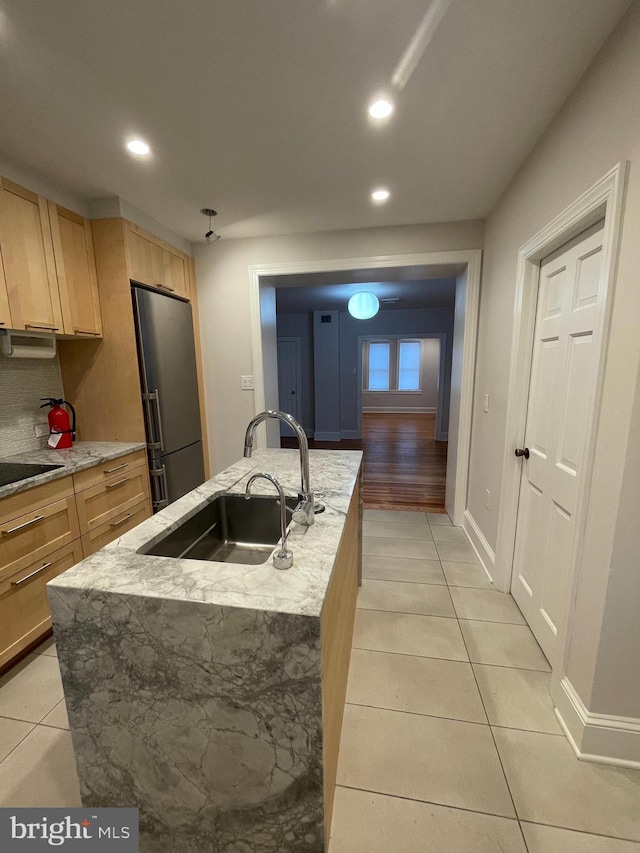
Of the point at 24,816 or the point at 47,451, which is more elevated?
the point at 47,451

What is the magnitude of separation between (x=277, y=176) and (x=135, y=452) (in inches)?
78.6

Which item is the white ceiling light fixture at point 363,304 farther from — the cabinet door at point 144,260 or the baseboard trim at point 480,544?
the baseboard trim at point 480,544

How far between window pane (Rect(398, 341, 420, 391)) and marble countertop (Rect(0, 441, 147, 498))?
9.40 metres

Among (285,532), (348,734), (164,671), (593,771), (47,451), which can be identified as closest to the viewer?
(164,671)

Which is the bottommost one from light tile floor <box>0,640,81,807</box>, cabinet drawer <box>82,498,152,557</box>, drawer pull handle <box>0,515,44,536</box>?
light tile floor <box>0,640,81,807</box>

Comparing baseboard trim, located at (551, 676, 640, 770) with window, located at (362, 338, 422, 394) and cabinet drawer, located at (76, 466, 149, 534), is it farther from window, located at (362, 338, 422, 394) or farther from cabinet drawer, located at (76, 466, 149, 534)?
window, located at (362, 338, 422, 394)

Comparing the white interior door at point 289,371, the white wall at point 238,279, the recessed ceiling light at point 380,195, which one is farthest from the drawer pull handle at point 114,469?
the white interior door at point 289,371

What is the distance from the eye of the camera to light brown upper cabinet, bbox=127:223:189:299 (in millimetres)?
2428

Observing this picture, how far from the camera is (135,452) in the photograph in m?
2.43

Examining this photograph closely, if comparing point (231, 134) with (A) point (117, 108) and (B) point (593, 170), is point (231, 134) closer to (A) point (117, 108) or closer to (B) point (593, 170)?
(A) point (117, 108)

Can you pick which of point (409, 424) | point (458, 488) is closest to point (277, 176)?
point (458, 488)

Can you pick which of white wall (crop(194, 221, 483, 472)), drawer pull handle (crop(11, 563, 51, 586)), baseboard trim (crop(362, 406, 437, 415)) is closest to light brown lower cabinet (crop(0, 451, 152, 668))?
drawer pull handle (crop(11, 563, 51, 586))

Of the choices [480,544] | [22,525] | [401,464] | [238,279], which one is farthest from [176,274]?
[401,464]

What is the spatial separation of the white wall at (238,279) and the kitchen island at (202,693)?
241 cm
